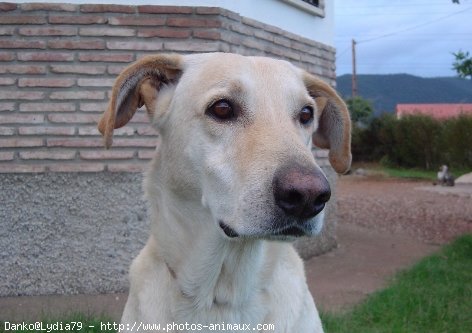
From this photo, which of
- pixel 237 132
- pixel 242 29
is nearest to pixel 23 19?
pixel 242 29

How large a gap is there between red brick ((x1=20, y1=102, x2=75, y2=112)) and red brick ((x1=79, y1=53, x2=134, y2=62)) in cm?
46

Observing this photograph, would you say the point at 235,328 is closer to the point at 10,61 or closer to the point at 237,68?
the point at 237,68

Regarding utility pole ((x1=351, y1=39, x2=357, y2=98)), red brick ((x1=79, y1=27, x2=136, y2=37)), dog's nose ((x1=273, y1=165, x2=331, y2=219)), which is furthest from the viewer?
A: utility pole ((x1=351, y1=39, x2=357, y2=98))

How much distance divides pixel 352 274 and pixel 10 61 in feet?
13.4

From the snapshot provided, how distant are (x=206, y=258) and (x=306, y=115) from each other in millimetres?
751

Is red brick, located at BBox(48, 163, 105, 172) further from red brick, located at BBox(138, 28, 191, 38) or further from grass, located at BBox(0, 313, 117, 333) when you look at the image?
grass, located at BBox(0, 313, 117, 333)

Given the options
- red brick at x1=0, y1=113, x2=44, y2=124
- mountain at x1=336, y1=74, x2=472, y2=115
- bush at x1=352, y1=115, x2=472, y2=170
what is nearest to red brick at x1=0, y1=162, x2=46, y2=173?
red brick at x1=0, y1=113, x2=44, y2=124

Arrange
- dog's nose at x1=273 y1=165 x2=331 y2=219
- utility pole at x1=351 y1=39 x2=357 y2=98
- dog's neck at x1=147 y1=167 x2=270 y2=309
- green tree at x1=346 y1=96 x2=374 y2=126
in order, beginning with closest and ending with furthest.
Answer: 1. dog's nose at x1=273 y1=165 x2=331 y2=219
2. dog's neck at x1=147 y1=167 x2=270 y2=309
3. green tree at x1=346 y1=96 x2=374 y2=126
4. utility pole at x1=351 y1=39 x2=357 y2=98

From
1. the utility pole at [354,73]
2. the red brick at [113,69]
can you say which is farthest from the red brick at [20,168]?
the utility pole at [354,73]

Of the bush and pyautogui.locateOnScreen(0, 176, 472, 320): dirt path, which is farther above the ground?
the bush

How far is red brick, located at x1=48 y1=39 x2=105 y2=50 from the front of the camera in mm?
5441

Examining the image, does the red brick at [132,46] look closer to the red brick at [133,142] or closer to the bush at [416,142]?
the red brick at [133,142]

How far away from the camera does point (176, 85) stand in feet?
8.99

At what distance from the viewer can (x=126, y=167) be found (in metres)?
5.48
